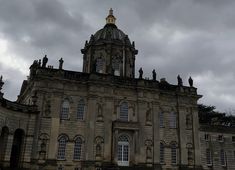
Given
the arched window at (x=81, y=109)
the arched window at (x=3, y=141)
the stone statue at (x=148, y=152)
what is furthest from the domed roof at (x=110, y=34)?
the arched window at (x=3, y=141)

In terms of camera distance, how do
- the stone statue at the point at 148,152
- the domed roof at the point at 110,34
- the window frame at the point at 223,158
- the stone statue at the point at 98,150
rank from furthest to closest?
the domed roof at the point at 110,34, the window frame at the point at 223,158, the stone statue at the point at 148,152, the stone statue at the point at 98,150

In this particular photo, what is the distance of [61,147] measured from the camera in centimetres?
3447

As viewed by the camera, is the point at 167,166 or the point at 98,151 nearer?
the point at 98,151

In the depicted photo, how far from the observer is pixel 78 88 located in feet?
121

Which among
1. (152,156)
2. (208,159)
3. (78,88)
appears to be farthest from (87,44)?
(208,159)

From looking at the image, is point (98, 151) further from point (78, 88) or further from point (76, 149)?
point (78, 88)

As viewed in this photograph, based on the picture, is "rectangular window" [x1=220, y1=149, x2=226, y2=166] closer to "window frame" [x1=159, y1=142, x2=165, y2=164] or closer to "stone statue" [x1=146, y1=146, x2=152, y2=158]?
"window frame" [x1=159, y1=142, x2=165, y2=164]

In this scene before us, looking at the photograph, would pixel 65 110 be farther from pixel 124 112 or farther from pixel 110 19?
pixel 110 19

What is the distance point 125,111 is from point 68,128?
735cm

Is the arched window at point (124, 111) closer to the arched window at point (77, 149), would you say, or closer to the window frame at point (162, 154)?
the window frame at point (162, 154)

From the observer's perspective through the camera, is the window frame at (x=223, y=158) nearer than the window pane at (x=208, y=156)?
No

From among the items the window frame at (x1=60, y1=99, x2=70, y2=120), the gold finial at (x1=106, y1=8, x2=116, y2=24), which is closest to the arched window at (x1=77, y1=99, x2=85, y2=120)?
the window frame at (x1=60, y1=99, x2=70, y2=120)

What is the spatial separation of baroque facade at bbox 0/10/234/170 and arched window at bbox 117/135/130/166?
0.38ft

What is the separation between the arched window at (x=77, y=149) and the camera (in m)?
34.7
